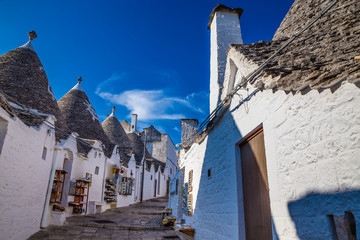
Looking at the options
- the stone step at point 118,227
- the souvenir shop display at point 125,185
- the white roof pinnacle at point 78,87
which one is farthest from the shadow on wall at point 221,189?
the white roof pinnacle at point 78,87

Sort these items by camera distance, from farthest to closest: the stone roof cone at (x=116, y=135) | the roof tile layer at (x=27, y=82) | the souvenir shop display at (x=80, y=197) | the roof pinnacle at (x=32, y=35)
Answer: the stone roof cone at (x=116, y=135) → the roof pinnacle at (x=32, y=35) → the souvenir shop display at (x=80, y=197) → the roof tile layer at (x=27, y=82)

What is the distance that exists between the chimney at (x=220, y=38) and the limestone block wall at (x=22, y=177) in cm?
513

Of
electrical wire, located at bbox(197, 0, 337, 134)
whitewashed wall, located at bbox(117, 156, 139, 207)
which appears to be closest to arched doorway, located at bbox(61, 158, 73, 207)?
electrical wire, located at bbox(197, 0, 337, 134)

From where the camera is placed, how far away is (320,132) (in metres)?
2.30

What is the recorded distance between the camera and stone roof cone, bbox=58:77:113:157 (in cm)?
1463

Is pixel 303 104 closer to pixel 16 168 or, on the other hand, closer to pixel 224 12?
pixel 16 168

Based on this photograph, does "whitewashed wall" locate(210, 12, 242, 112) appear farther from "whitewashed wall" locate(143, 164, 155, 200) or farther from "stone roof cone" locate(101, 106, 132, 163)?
"whitewashed wall" locate(143, 164, 155, 200)

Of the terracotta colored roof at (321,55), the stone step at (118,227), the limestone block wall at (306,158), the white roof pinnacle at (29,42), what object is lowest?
the stone step at (118,227)

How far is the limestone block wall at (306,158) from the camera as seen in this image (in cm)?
203

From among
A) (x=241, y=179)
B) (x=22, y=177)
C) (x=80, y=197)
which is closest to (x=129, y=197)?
(x=80, y=197)

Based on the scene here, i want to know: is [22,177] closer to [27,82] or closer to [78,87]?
[27,82]

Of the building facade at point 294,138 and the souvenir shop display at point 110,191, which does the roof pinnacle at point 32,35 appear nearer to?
the souvenir shop display at point 110,191

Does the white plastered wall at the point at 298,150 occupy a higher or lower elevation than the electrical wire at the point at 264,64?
lower

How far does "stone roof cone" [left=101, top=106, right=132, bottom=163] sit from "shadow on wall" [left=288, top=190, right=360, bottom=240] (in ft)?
61.0
